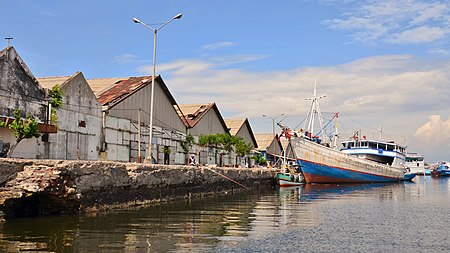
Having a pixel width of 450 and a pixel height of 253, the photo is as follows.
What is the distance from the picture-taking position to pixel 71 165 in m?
19.0

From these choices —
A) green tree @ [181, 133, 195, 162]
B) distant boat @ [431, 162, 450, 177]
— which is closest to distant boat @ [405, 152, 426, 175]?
distant boat @ [431, 162, 450, 177]

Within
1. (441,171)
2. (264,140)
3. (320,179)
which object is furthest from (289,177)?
(441,171)

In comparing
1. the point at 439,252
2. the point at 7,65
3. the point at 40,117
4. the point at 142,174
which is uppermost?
the point at 7,65

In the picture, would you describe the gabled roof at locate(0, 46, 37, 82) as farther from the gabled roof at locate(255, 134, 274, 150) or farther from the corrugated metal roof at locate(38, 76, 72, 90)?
the gabled roof at locate(255, 134, 274, 150)

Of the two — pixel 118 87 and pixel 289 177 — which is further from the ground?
pixel 118 87

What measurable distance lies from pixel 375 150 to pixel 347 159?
8.73 metres

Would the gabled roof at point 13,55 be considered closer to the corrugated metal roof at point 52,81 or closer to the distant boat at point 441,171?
the corrugated metal roof at point 52,81

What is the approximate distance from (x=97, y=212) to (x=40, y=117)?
44.1 ft

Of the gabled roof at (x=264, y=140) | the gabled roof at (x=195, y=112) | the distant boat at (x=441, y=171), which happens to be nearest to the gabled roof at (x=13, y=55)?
the gabled roof at (x=195, y=112)

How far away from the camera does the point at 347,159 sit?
61531mm

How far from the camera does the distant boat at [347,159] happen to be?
5688cm

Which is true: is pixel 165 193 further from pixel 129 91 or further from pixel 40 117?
pixel 129 91

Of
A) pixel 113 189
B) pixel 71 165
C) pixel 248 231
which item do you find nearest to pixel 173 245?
pixel 248 231

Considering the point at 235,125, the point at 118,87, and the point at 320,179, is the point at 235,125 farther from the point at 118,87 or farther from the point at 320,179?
the point at 118,87
